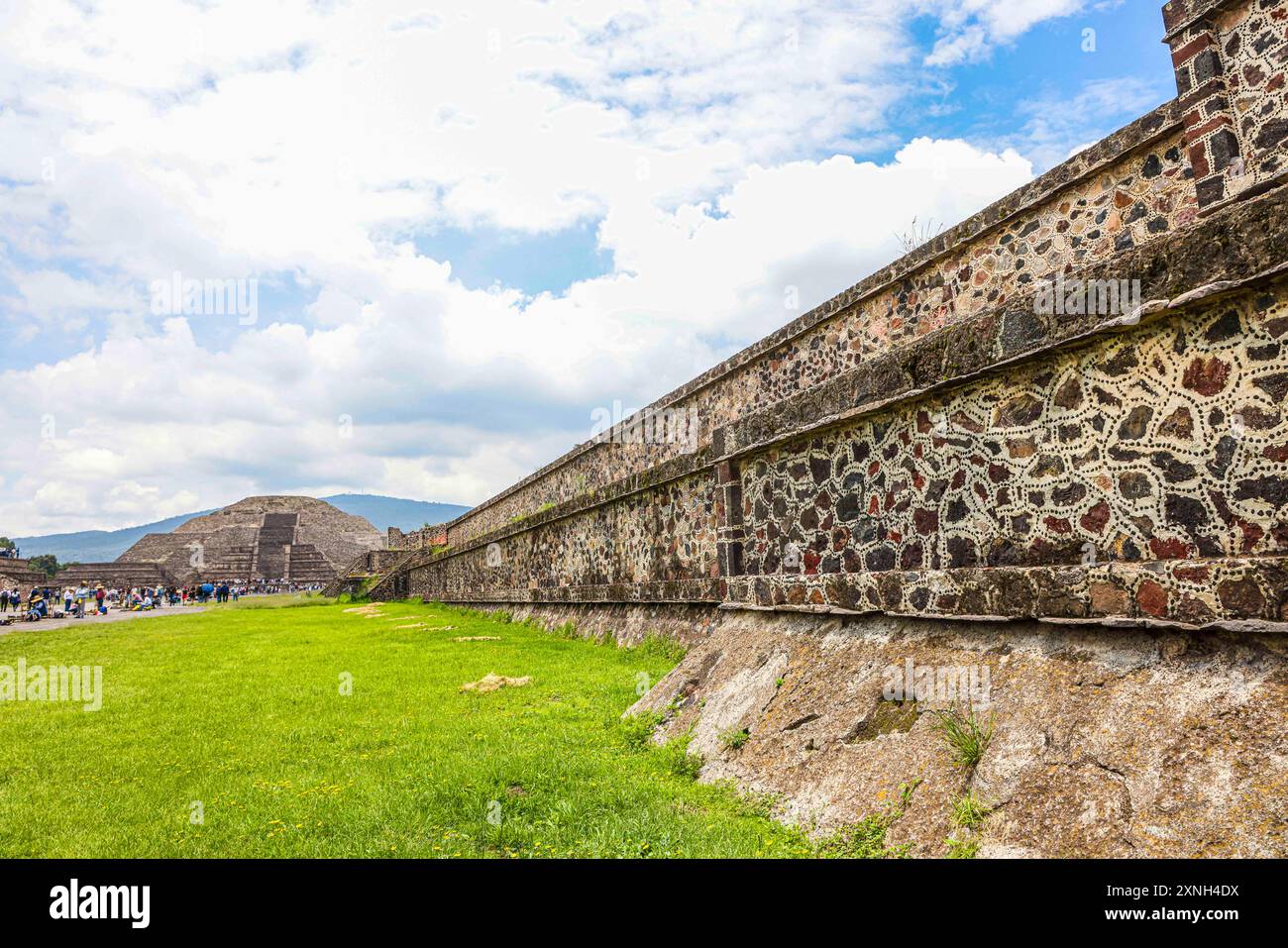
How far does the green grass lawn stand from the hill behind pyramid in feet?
188

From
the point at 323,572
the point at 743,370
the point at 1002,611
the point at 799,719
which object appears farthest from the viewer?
the point at 323,572

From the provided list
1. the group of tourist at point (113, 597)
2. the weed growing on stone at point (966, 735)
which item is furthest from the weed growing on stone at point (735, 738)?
the group of tourist at point (113, 597)

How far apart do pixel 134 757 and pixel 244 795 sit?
1.67m

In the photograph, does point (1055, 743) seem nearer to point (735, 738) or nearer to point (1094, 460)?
point (1094, 460)

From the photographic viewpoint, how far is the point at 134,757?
5262 mm

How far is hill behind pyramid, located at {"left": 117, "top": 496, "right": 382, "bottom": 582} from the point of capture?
2398 inches

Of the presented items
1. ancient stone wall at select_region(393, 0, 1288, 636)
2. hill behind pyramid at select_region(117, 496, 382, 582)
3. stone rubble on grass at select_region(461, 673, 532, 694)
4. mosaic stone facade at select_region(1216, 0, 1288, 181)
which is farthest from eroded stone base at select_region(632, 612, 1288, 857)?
hill behind pyramid at select_region(117, 496, 382, 582)

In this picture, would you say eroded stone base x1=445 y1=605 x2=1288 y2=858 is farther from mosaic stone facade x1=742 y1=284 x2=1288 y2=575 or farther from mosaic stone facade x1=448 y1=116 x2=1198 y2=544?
mosaic stone facade x1=448 y1=116 x2=1198 y2=544

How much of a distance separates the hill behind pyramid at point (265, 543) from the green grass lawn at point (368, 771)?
57.3 metres

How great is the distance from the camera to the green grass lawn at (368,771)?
344 centimetres

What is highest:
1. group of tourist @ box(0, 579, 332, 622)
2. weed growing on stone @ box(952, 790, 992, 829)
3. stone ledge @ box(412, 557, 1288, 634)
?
stone ledge @ box(412, 557, 1288, 634)

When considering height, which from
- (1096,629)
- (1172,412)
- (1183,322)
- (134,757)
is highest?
(1183,322)
